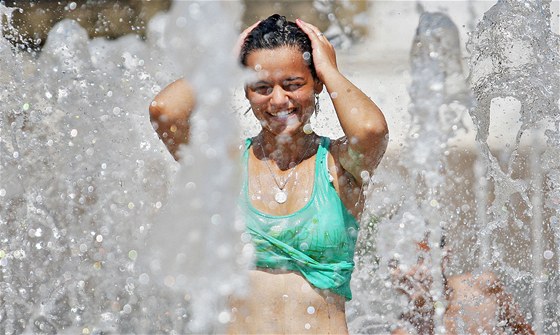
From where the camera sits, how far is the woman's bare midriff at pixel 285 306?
2.68 meters

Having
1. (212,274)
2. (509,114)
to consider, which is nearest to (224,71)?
(212,274)

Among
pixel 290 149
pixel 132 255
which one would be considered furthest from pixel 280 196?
pixel 132 255

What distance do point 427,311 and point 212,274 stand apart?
166 centimetres

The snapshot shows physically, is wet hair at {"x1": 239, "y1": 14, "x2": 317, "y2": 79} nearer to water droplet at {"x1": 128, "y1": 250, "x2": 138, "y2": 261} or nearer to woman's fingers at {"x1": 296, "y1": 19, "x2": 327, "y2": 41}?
woman's fingers at {"x1": 296, "y1": 19, "x2": 327, "y2": 41}

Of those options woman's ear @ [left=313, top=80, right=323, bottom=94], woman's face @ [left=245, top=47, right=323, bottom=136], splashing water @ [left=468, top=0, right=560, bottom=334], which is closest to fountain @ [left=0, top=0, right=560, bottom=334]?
splashing water @ [left=468, top=0, right=560, bottom=334]

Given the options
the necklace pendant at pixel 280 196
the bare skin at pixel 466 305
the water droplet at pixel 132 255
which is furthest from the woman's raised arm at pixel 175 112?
the water droplet at pixel 132 255

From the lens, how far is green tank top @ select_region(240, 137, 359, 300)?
104 inches

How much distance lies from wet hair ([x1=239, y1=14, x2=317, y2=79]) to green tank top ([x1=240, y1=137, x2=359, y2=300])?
0.38 m

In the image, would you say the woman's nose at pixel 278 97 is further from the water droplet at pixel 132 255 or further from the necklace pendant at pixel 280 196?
the water droplet at pixel 132 255

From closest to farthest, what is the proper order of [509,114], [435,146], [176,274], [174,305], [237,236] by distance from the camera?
[237,236] < [176,274] < [174,305] < [435,146] < [509,114]

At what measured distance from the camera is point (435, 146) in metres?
Answer: 5.36

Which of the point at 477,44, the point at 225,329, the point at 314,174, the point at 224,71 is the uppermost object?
the point at 477,44

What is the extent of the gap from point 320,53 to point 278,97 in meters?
0.19

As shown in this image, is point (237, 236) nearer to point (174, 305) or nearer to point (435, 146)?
point (174, 305)
